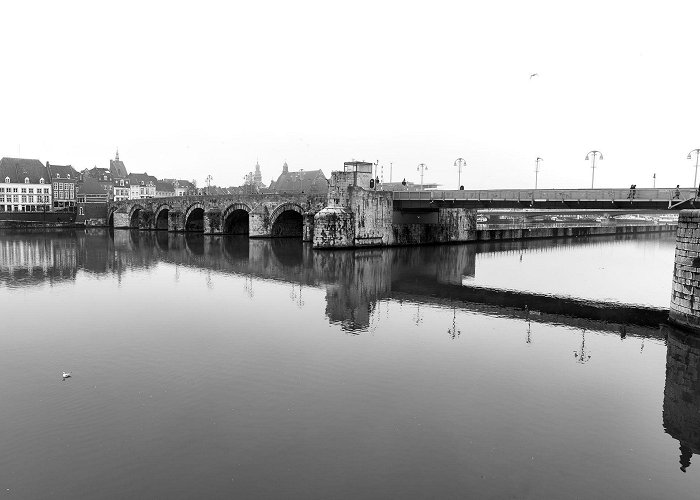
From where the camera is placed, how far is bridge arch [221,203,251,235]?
60981mm

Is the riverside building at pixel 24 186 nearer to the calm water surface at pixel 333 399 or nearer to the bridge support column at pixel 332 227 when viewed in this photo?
the bridge support column at pixel 332 227

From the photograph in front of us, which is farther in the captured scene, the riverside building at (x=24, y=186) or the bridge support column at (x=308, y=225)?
the riverside building at (x=24, y=186)

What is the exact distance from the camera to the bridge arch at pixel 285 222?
55531mm

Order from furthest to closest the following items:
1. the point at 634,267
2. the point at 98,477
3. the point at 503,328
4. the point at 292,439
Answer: the point at 634,267 < the point at 503,328 < the point at 292,439 < the point at 98,477

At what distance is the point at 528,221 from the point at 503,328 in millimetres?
84485

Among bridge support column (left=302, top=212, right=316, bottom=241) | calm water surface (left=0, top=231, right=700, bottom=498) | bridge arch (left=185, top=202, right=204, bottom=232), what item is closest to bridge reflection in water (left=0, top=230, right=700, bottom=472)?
calm water surface (left=0, top=231, right=700, bottom=498)

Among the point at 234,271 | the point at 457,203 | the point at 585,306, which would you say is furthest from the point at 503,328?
the point at 457,203

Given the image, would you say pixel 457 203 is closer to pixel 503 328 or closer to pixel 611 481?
pixel 503 328

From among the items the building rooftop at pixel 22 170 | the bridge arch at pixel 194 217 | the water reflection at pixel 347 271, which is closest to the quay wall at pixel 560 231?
the water reflection at pixel 347 271

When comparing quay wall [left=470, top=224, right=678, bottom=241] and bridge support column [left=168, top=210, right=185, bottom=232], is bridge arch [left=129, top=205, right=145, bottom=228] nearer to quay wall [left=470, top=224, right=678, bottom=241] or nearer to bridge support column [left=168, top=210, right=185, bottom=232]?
bridge support column [left=168, top=210, right=185, bottom=232]

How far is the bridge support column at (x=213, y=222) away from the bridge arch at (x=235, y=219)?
1.63 feet

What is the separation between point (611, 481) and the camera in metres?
8.48

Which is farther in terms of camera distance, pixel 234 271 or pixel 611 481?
pixel 234 271

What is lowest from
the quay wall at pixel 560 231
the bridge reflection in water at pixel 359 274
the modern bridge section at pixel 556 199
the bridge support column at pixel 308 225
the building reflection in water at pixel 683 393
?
the building reflection in water at pixel 683 393
